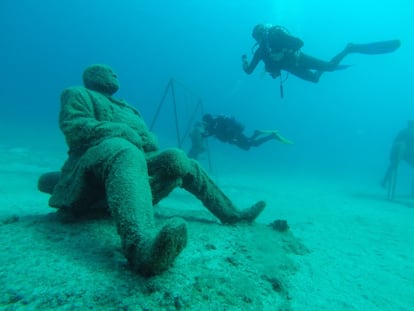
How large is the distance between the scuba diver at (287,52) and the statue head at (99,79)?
4.59 m

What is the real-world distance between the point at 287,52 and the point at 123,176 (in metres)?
6.23

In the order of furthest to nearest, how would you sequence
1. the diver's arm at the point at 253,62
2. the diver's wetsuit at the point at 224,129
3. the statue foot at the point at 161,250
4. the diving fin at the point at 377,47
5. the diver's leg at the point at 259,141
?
the diver's leg at the point at 259,141 → the diver's wetsuit at the point at 224,129 → the diving fin at the point at 377,47 → the diver's arm at the point at 253,62 → the statue foot at the point at 161,250

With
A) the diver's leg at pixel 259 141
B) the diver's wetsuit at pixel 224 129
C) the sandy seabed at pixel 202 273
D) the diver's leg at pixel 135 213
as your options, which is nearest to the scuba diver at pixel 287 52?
the diver's wetsuit at pixel 224 129

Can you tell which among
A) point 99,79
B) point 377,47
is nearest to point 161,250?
point 99,79

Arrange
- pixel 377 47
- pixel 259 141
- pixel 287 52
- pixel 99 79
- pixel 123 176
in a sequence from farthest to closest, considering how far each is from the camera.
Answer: pixel 259 141
pixel 377 47
pixel 287 52
pixel 99 79
pixel 123 176

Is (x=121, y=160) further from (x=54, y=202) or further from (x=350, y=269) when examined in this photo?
(x=350, y=269)

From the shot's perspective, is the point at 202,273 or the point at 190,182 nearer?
the point at 202,273

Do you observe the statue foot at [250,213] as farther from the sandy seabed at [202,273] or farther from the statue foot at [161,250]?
the statue foot at [161,250]

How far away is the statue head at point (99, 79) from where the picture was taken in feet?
11.1

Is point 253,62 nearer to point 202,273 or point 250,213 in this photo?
point 250,213

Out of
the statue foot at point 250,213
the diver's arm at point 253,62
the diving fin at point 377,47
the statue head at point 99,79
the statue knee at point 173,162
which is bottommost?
the statue foot at point 250,213

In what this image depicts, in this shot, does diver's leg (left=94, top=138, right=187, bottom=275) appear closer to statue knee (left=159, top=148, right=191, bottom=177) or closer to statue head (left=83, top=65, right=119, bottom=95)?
statue knee (left=159, top=148, right=191, bottom=177)

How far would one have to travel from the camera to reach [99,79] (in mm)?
3385

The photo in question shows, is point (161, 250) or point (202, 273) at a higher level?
point (161, 250)
